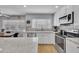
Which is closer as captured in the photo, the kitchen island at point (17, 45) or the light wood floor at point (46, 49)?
the kitchen island at point (17, 45)

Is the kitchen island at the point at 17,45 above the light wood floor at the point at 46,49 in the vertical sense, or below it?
above

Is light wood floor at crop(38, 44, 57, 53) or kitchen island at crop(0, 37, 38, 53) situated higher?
kitchen island at crop(0, 37, 38, 53)

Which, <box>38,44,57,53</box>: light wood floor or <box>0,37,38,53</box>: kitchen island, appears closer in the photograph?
<box>0,37,38,53</box>: kitchen island

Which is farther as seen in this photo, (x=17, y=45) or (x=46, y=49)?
(x=46, y=49)

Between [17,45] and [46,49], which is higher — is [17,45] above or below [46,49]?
above
